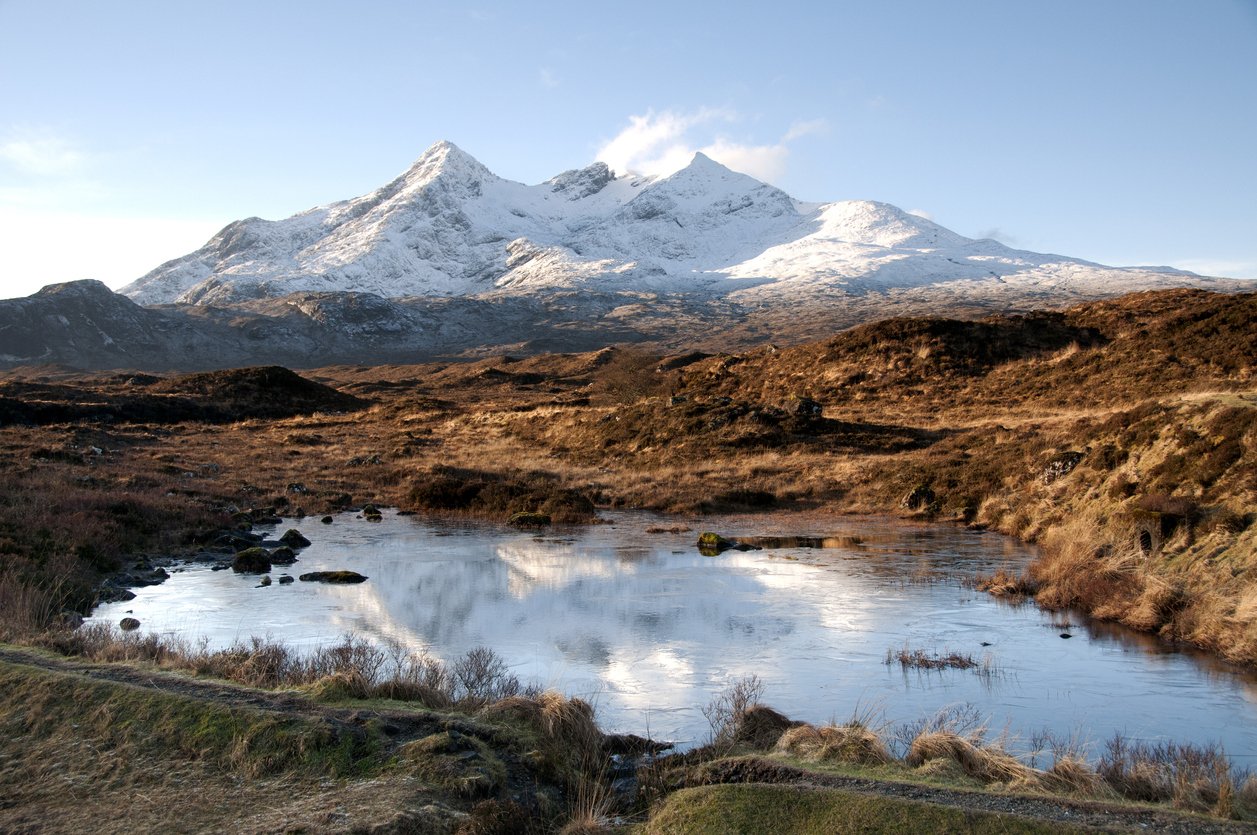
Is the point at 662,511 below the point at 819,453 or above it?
below

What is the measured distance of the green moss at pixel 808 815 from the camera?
6.89m

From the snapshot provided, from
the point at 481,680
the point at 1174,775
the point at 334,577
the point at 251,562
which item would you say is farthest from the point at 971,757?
the point at 251,562

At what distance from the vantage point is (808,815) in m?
7.23

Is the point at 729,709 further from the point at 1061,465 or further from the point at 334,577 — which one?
the point at 1061,465

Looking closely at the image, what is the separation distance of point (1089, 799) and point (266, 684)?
8.68 m

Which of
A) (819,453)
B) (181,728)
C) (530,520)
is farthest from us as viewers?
(819,453)

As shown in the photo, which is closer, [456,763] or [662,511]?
[456,763]

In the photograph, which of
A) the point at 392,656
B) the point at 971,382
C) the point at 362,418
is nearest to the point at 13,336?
the point at 362,418

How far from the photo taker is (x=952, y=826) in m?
6.89

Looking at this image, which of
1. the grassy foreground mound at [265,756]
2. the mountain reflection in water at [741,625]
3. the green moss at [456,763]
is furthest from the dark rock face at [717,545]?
the green moss at [456,763]

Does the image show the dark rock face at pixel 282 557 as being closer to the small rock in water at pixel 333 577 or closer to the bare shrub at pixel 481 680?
the small rock in water at pixel 333 577

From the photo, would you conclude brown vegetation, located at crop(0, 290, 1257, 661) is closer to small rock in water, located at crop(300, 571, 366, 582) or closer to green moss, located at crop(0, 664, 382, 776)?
green moss, located at crop(0, 664, 382, 776)

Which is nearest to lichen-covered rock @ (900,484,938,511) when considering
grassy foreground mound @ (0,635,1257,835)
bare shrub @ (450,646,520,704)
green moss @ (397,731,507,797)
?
bare shrub @ (450,646,520,704)

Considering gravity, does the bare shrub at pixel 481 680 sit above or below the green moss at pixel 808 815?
below
